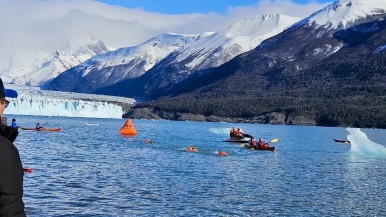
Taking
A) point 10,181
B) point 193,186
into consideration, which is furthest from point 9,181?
point 193,186

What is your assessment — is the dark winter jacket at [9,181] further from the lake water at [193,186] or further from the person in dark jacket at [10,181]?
the lake water at [193,186]

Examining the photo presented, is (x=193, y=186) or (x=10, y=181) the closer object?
(x=10, y=181)

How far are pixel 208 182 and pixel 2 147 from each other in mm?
35269

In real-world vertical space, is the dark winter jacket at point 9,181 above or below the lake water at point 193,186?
above

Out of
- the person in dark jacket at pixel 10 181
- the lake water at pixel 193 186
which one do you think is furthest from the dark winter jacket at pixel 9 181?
the lake water at pixel 193 186

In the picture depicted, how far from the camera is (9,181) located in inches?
256

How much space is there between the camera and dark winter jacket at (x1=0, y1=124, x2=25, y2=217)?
21.3ft

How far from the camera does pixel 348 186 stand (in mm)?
43531

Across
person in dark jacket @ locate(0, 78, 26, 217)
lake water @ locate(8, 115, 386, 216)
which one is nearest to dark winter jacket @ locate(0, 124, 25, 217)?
person in dark jacket @ locate(0, 78, 26, 217)

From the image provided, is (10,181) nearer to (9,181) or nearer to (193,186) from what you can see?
(9,181)

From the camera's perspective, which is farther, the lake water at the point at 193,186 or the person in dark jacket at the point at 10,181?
the lake water at the point at 193,186

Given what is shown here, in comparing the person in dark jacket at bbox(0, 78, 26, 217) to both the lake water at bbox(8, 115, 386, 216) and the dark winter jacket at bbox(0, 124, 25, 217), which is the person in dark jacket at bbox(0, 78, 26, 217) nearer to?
the dark winter jacket at bbox(0, 124, 25, 217)

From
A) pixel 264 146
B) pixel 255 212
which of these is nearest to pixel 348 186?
pixel 255 212

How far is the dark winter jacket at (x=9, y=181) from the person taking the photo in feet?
21.3
